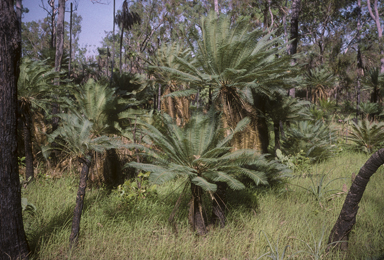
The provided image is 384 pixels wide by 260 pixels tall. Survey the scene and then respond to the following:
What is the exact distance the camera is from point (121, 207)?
4.34 metres

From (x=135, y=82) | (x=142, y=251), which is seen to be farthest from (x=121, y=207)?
(x=135, y=82)

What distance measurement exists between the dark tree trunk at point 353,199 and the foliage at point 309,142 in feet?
13.6

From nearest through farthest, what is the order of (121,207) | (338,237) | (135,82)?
(338,237) < (121,207) < (135,82)

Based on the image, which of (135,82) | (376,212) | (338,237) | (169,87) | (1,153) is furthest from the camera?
(135,82)

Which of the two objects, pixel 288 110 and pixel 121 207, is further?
pixel 288 110

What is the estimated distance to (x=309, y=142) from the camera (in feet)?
23.5

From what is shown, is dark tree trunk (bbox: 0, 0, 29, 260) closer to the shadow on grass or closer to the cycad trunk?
the shadow on grass

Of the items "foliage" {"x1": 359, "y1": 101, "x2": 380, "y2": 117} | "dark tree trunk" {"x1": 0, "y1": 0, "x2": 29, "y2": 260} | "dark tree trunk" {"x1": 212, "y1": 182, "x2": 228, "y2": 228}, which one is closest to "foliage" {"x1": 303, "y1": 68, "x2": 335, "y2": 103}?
"foliage" {"x1": 359, "y1": 101, "x2": 380, "y2": 117}

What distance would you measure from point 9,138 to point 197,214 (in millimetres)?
2552

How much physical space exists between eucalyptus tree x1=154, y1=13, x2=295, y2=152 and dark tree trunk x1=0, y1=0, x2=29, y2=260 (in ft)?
5.74

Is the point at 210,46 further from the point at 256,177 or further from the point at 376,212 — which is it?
the point at 376,212

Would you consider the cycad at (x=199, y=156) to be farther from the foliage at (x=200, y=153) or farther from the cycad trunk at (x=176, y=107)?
the cycad trunk at (x=176, y=107)

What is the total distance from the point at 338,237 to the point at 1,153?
157 inches

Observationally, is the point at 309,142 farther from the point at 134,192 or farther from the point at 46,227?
the point at 46,227
